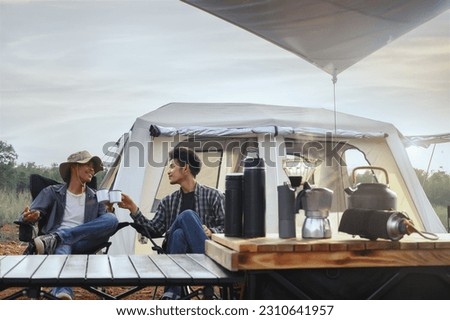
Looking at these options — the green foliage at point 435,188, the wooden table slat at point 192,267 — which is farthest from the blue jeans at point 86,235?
the green foliage at point 435,188

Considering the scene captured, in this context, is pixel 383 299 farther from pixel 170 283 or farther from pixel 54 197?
pixel 54 197

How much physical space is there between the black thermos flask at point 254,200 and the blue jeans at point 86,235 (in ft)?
3.93

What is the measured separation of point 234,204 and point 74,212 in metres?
1.44

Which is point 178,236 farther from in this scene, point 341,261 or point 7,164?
point 7,164

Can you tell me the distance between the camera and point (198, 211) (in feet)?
9.61

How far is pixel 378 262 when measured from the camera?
1.62 metres

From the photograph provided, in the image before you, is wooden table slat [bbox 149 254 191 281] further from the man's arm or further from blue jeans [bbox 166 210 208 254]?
the man's arm

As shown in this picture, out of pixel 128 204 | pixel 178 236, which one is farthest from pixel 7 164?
pixel 178 236

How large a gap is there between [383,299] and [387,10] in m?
2.16

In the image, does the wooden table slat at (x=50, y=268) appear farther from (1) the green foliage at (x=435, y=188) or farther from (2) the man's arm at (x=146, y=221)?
(1) the green foliage at (x=435, y=188)

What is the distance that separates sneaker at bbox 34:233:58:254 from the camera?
8.63 ft

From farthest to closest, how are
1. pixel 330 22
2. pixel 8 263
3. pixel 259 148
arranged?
pixel 259 148, pixel 330 22, pixel 8 263

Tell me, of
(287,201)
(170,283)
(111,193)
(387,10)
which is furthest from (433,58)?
(170,283)

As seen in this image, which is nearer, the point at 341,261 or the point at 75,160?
the point at 341,261
